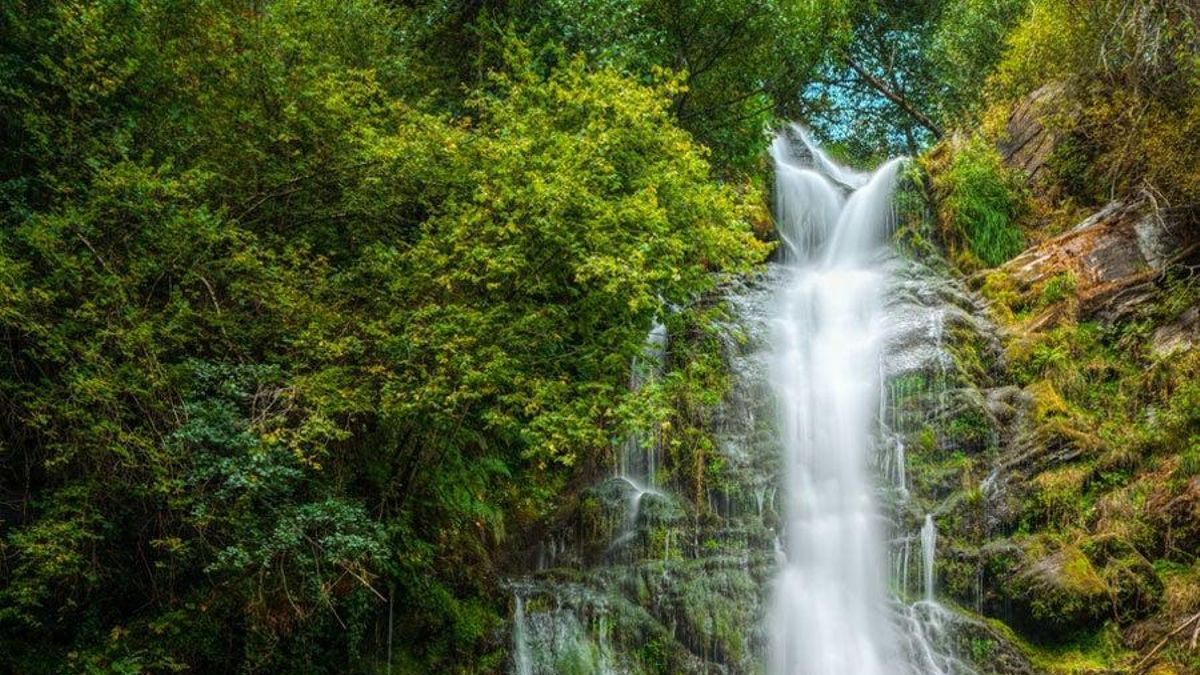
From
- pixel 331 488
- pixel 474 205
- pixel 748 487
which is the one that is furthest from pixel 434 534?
pixel 748 487

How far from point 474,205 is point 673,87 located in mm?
2449

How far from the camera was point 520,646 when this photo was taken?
295 inches

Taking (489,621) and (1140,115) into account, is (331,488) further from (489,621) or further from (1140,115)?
(1140,115)

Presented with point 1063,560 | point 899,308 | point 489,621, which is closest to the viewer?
point 489,621

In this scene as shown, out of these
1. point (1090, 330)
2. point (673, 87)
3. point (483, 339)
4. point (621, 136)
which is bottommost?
point (483, 339)

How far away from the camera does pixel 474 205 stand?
6.64m

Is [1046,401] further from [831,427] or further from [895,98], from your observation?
[895,98]

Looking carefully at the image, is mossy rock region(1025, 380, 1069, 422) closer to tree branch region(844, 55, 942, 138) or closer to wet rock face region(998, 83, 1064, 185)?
wet rock face region(998, 83, 1064, 185)

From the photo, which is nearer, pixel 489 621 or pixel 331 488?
pixel 331 488

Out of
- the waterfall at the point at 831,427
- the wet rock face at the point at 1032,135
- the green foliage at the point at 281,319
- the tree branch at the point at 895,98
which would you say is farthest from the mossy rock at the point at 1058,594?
the tree branch at the point at 895,98

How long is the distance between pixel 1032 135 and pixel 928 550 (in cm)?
821

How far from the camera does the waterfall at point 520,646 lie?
7.38 m

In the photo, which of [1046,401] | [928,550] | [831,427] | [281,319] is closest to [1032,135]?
[1046,401]

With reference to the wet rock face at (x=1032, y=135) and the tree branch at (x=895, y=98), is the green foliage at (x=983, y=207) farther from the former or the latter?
the tree branch at (x=895, y=98)
